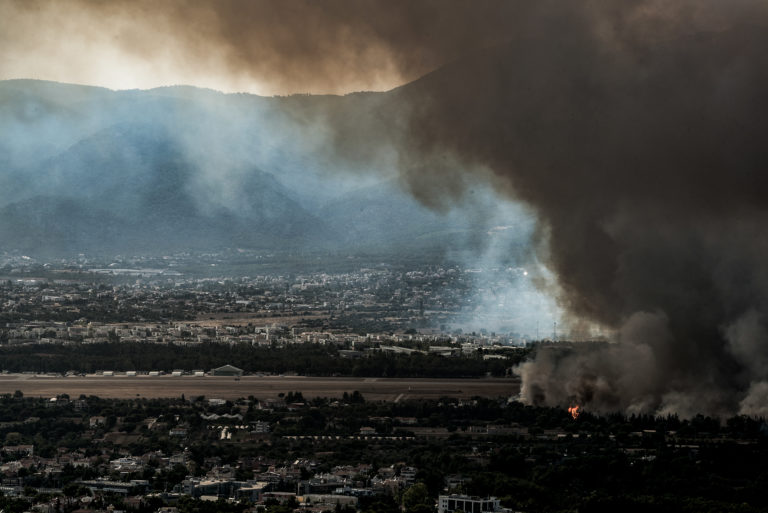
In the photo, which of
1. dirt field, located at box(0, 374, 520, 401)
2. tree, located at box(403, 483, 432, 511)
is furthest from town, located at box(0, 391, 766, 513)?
dirt field, located at box(0, 374, 520, 401)

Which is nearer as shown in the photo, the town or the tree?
the tree

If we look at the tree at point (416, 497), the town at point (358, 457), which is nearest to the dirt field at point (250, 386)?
the town at point (358, 457)

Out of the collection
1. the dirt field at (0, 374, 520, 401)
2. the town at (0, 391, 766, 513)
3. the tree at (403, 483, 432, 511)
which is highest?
the dirt field at (0, 374, 520, 401)

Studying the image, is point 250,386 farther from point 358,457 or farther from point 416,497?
point 416,497

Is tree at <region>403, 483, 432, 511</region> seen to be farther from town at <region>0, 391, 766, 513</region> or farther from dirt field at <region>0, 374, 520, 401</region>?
dirt field at <region>0, 374, 520, 401</region>

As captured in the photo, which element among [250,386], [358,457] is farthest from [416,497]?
[250,386]

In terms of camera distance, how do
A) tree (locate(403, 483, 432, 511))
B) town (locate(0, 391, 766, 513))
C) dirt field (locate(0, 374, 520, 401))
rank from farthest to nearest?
dirt field (locate(0, 374, 520, 401)) < town (locate(0, 391, 766, 513)) < tree (locate(403, 483, 432, 511))

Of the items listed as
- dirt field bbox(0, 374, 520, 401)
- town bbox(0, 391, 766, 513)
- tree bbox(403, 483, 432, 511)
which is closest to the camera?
tree bbox(403, 483, 432, 511)

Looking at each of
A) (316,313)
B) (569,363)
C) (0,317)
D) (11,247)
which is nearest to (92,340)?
(0,317)

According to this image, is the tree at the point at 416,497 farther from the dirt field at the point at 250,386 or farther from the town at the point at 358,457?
the dirt field at the point at 250,386
